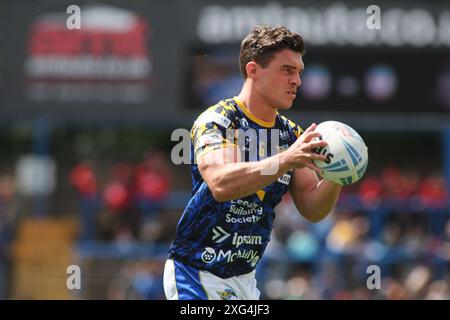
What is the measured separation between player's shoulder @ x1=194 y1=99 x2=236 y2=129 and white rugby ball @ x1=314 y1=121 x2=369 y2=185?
0.61 metres

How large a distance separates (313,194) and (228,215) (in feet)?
2.08

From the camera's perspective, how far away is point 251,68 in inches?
253

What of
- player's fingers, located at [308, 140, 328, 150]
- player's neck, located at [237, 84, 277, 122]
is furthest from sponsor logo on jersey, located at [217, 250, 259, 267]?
player's fingers, located at [308, 140, 328, 150]

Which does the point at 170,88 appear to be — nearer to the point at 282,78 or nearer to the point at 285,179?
the point at 285,179

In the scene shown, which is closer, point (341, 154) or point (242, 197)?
point (341, 154)

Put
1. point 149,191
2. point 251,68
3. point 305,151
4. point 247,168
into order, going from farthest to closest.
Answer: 1. point 149,191
2. point 251,68
3. point 247,168
4. point 305,151

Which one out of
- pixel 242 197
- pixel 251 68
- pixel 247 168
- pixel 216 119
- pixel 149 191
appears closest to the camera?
pixel 247 168

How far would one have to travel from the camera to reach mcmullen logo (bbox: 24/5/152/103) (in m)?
19.8

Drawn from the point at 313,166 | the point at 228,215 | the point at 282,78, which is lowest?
the point at 228,215

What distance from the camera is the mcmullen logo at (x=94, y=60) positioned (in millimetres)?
19812

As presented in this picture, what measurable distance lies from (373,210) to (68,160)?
11775 millimetres

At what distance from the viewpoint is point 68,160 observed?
89.8 ft

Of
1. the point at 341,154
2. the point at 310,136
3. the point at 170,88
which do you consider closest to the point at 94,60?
the point at 170,88

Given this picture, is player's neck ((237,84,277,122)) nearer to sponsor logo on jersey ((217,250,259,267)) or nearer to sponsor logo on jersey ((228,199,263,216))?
sponsor logo on jersey ((228,199,263,216))
